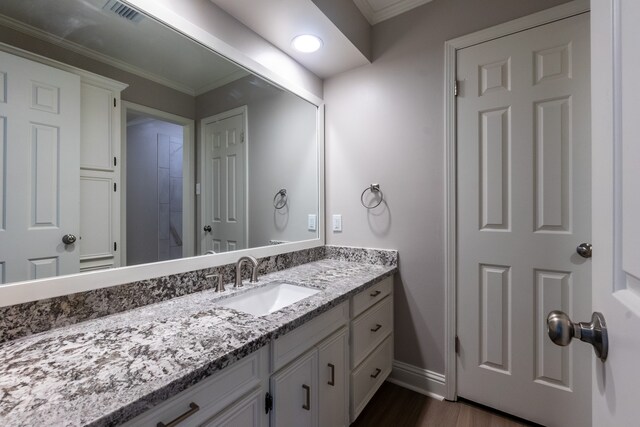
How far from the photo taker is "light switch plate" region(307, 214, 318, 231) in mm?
2109

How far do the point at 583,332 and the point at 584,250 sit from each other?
3.94 feet

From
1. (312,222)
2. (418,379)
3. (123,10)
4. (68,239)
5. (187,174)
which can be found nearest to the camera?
(68,239)

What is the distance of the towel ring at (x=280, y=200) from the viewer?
6.35ft

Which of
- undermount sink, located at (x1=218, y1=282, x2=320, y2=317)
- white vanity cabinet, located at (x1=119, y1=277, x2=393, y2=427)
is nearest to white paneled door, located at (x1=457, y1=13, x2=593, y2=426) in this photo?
white vanity cabinet, located at (x1=119, y1=277, x2=393, y2=427)

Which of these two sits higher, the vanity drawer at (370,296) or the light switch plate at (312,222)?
the light switch plate at (312,222)

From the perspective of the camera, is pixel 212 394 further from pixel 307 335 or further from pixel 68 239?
pixel 68 239

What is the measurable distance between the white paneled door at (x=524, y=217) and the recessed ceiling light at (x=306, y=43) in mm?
874

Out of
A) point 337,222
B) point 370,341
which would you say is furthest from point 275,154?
point 370,341

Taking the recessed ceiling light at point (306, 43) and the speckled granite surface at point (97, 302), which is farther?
the recessed ceiling light at point (306, 43)

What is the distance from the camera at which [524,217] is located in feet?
4.94

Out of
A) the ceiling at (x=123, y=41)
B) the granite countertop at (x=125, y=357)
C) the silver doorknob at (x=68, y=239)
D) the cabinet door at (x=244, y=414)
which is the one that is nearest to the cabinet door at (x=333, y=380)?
the granite countertop at (x=125, y=357)

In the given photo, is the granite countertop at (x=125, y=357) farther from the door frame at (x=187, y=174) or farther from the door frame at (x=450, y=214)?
the door frame at (x=450, y=214)

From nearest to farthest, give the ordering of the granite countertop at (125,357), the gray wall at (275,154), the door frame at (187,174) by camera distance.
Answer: the granite countertop at (125,357), the door frame at (187,174), the gray wall at (275,154)

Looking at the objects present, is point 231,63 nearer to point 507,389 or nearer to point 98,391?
point 98,391
